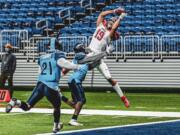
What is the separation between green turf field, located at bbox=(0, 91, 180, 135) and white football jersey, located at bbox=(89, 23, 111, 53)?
209 centimetres

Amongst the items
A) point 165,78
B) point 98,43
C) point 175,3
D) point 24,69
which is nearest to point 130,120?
point 98,43

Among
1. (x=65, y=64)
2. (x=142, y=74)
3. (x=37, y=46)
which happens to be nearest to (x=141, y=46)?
(x=142, y=74)

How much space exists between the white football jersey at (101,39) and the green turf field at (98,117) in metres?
2.09

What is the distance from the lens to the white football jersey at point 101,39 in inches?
721

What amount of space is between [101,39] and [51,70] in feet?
15.6

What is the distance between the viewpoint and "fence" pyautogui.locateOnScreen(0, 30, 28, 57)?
96.0 feet

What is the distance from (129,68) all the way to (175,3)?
621cm

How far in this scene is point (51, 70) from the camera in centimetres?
1377

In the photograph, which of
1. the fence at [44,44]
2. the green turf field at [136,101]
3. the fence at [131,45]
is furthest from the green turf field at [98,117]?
the fence at [44,44]

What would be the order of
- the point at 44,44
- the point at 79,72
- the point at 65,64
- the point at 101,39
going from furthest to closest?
the point at 44,44 → the point at 101,39 → the point at 79,72 → the point at 65,64

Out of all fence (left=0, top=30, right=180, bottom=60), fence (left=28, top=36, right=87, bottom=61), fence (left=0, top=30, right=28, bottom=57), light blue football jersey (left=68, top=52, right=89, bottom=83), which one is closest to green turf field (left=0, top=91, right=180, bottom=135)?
light blue football jersey (left=68, top=52, right=89, bottom=83)

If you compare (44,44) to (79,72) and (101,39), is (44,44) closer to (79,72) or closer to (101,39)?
(101,39)

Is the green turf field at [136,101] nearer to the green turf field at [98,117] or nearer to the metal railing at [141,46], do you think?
the green turf field at [98,117]

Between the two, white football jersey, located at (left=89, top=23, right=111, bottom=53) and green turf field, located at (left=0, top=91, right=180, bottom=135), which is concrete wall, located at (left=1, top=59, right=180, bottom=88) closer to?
green turf field, located at (left=0, top=91, right=180, bottom=135)
